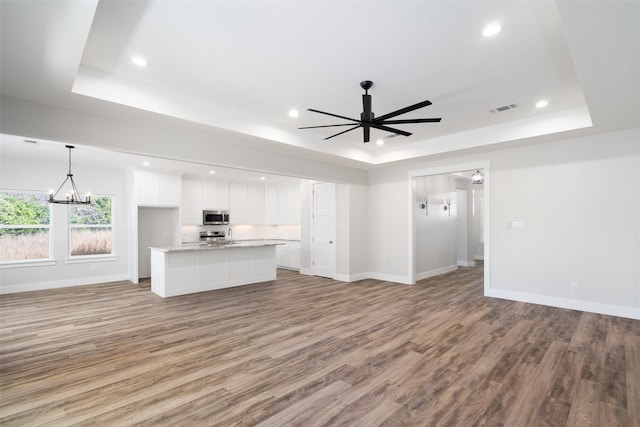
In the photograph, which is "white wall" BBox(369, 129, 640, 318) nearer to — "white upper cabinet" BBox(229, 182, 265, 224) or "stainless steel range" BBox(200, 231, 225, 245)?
"white upper cabinet" BBox(229, 182, 265, 224)

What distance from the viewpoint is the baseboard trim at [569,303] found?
4359 mm

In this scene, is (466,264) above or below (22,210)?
below

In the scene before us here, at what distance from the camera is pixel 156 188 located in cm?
730

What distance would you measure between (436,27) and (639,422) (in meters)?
3.27

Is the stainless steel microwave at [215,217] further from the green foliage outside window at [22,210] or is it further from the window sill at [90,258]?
the green foliage outside window at [22,210]

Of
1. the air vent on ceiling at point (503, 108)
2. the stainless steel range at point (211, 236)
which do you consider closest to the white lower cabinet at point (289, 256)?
the stainless steel range at point (211, 236)

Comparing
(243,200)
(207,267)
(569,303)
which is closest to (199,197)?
(243,200)

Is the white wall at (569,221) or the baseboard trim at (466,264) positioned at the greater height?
the white wall at (569,221)

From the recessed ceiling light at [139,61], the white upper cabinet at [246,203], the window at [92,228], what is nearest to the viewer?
the recessed ceiling light at [139,61]

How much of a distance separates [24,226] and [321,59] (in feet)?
23.7

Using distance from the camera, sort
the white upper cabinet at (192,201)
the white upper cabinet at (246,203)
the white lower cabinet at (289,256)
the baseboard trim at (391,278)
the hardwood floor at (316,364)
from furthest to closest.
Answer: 1. the white upper cabinet at (246,203)
2. the white lower cabinet at (289,256)
3. the white upper cabinet at (192,201)
4. the baseboard trim at (391,278)
5. the hardwood floor at (316,364)

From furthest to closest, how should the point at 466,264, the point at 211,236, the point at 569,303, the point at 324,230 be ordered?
the point at 466,264 < the point at 211,236 < the point at 324,230 < the point at 569,303

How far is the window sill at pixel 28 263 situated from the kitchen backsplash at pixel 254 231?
294 centimetres

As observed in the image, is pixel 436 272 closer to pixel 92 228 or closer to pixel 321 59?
pixel 321 59
